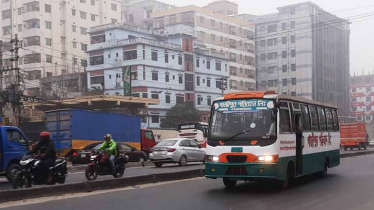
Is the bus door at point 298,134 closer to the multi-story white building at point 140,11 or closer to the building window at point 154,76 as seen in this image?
the building window at point 154,76

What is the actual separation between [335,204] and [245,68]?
272 feet

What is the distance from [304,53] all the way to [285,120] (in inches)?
2999

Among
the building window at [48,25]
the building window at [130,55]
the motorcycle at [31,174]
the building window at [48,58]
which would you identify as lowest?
the motorcycle at [31,174]

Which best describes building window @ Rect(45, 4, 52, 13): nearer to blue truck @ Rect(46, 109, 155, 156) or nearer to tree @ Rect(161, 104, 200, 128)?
tree @ Rect(161, 104, 200, 128)

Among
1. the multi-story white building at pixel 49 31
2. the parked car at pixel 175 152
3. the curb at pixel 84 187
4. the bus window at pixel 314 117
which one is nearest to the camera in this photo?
the curb at pixel 84 187

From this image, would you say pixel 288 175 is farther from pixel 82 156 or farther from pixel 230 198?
pixel 82 156

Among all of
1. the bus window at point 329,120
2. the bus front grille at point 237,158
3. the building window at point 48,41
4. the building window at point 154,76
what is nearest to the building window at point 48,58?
the building window at point 48,41

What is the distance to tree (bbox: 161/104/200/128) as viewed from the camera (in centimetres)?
6483

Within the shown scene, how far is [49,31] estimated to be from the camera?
7819cm

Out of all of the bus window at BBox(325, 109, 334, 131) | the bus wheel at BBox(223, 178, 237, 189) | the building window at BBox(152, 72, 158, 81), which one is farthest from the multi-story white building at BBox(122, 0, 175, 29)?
the bus wheel at BBox(223, 178, 237, 189)

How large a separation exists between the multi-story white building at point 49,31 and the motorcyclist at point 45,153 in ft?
216

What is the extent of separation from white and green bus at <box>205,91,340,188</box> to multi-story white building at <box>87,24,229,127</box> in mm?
50071

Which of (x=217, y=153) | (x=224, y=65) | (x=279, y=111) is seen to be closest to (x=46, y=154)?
(x=217, y=153)

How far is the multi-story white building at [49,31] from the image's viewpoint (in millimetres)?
76688
